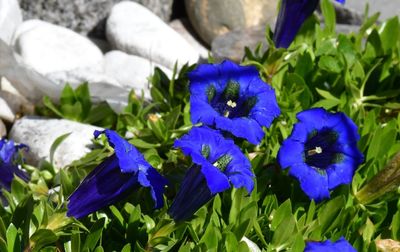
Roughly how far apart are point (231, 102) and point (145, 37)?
6.49 ft

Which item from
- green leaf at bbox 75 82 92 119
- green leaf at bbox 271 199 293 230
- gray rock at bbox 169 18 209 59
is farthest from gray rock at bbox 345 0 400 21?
green leaf at bbox 271 199 293 230

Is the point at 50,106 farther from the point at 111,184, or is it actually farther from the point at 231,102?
the point at 111,184

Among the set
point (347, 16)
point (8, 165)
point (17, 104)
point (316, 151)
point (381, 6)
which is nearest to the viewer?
point (316, 151)

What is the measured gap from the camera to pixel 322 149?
238 centimetres

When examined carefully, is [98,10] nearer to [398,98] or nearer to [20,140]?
[20,140]

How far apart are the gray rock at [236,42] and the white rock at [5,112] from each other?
3.67ft

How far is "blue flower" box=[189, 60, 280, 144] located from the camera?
212cm

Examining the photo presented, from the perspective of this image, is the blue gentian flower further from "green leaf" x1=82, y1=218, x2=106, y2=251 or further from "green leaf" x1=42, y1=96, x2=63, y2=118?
"green leaf" x1=82, y1=218, x2=106, y2=251

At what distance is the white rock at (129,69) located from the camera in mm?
3842

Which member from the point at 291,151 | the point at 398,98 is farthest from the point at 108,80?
the point at 291,151

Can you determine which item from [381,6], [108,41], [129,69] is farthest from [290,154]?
[381,6]

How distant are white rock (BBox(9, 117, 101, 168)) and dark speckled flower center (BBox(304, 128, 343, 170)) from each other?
2.86 ft

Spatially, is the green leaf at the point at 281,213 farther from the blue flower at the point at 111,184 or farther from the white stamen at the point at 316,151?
the blue flower at the point at 111,184

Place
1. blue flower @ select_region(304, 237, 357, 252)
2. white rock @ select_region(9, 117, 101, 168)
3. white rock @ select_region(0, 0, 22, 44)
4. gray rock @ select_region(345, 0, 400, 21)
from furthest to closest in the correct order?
gray rock @ select_region(345, 0, 400, 21) < white rock @ select_region(0, 0, 22, 44) < white rock @ select_region(9, 117, 101, 168) < blue flower @ select_region(304, 237, 357, 252)
